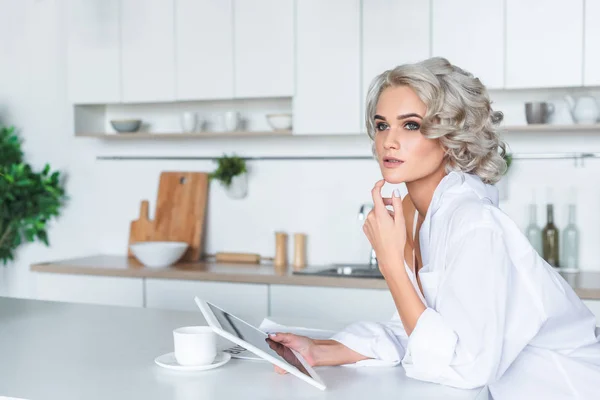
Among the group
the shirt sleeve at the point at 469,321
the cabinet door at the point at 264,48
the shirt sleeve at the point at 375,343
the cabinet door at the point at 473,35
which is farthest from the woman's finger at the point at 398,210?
the cabinet door at the point at 264,48

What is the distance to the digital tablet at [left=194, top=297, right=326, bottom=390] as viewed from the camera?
145 cm

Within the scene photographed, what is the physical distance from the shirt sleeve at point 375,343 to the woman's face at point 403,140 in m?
0.36

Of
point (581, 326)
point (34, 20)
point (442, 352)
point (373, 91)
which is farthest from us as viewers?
point (34, 20)

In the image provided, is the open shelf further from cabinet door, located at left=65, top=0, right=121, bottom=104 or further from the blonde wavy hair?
the blonde wavy hair

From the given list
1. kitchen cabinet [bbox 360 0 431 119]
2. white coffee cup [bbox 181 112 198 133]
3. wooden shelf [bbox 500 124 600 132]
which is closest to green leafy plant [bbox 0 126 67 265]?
white coffee cup [bbox 181 112 198 133]

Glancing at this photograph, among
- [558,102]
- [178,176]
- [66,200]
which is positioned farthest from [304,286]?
[66,200]

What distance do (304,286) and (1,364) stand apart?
2125 millimetres

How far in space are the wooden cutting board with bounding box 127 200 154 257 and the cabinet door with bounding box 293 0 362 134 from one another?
119 centimetres

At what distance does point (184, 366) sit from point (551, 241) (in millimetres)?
2626

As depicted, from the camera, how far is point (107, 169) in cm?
471

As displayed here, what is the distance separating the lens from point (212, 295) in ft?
12.7

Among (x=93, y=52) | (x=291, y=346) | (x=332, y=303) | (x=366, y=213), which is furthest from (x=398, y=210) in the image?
(x=93, y=52)

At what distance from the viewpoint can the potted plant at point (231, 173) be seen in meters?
4.23

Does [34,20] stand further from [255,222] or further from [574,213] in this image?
[574,213]
